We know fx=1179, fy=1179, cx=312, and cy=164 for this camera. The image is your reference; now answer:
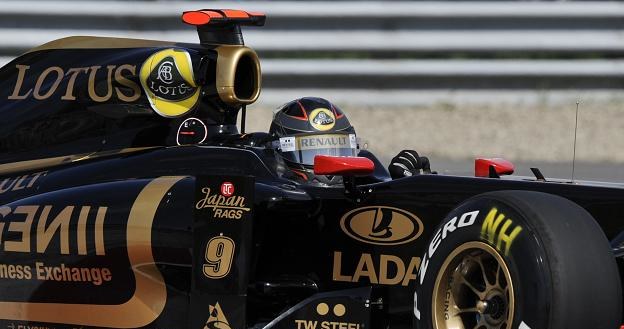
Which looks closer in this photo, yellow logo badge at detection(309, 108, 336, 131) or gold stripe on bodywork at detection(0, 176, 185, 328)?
gold stripe on bodywork at detection(0, 176, 185, 328)

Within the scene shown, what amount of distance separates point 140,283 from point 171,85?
1205mm

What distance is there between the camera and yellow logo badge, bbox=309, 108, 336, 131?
5.69 m

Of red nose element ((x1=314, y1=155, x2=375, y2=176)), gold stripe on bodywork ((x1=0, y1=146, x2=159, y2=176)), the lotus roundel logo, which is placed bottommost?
the lotus roundel logo

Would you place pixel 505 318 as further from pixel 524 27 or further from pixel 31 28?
pixel 31 28

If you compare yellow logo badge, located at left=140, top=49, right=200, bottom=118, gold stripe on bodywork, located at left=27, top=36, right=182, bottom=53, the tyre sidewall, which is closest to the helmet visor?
yellow logo badge, located at left=140, top=49, right=200, bottom=118

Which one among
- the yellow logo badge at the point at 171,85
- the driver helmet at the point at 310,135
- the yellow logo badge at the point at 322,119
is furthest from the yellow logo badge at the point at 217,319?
the yellow logo badge at the point at 171,85

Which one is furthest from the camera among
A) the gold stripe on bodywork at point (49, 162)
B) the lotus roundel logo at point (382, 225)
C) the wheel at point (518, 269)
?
the gold stripe on bodywork at point (49, 162)

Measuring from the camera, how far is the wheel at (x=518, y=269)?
3.80 m

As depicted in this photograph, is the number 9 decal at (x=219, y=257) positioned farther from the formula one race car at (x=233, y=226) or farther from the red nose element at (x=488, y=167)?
the red nose element at (x=488, y=167)

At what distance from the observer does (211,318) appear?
194 inches

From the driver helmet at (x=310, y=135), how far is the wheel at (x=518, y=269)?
1328mm

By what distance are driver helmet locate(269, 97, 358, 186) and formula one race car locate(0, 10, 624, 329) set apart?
46 millimetres

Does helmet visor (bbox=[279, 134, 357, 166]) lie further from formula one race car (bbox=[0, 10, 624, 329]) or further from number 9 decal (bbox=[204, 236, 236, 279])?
number 9 decal (bbox=[204, 236, 236, 279])

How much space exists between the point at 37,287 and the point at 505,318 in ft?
7.62
